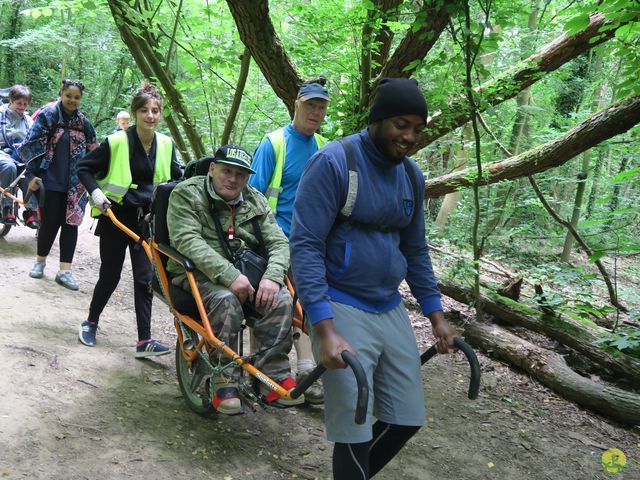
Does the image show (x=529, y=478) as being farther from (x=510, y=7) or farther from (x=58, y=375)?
(x=510, y=7)

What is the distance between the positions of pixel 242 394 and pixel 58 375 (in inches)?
59.3

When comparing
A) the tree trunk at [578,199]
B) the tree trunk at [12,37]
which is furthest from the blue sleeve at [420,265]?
the tree trunk at [12,37]

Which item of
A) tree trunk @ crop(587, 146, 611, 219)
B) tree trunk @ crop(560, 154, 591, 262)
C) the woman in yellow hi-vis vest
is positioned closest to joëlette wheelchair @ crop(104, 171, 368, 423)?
the woman in yellow hi-vis vest

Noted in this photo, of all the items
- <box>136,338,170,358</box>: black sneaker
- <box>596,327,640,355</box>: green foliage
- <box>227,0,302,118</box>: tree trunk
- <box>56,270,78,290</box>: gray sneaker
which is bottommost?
<box>56,270,78,290</box>: gray sneaker

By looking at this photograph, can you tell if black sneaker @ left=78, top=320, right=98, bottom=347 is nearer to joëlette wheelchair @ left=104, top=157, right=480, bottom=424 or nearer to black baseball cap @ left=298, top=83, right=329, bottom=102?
joëlette wheelchair @ left=104, top=157, right=480, bottom=424

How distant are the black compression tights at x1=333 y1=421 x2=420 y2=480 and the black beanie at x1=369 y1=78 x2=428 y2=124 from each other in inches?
52.5

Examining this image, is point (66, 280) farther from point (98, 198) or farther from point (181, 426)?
point (181, 426)

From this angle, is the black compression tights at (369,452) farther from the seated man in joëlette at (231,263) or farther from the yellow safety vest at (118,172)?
the yellow safety vest at (118,172)

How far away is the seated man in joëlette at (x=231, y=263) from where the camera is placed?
10.5ft

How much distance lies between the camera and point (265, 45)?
531cm

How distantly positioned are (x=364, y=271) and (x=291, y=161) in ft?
6.59

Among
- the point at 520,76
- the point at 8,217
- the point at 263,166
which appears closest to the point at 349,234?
the point at 263,166

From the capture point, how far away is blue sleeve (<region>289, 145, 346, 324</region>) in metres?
2.15

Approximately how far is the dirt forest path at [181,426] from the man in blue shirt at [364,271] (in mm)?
1165
